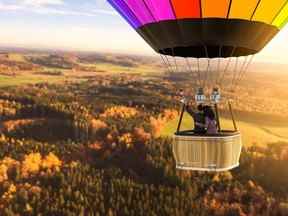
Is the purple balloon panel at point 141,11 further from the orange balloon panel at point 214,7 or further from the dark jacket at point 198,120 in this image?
the dark jacket at point 198,120

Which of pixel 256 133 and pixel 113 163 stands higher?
pixel 256 133

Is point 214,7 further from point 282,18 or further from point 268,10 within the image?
point 282,18

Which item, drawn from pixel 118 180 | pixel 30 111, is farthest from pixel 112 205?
pixel 30 111

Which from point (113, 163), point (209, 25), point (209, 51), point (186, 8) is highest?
point (186, 8)

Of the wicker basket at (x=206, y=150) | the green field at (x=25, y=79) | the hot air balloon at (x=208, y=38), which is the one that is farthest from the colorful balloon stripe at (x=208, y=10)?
the green field at (x=25, y=79)

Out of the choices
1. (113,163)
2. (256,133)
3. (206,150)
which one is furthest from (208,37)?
(113,163)

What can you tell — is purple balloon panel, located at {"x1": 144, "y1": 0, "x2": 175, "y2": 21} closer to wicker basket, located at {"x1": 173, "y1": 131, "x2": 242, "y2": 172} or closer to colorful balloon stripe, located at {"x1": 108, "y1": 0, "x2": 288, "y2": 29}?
colorful balloon stripe, located at {"x1": 108, "y1": 0, "x2": 288, "y2": 29}

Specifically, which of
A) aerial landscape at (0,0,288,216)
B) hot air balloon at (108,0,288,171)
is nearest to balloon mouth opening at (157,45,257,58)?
hot air balloon at (108,0,288,171)

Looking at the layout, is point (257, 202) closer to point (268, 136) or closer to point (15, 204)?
point (268, 136)

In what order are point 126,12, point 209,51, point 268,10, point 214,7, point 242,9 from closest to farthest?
1. point 214,7
2. point 242,9
3. point 209,51
4. point 268,10
5. point 126,12
